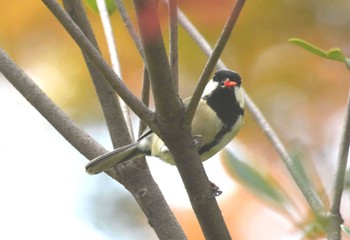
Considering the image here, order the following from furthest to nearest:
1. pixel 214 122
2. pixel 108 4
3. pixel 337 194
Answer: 1. pixel 214 122
2. pixel 108 4
3. pixel 337 194

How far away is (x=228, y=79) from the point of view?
1.71 m

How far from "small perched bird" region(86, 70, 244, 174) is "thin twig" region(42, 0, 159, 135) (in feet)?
1.85

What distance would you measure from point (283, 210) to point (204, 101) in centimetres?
103

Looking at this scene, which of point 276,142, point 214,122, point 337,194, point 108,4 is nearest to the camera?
point 337,194

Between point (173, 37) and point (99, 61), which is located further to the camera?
point (173, 37)

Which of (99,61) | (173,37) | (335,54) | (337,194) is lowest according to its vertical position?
(337,194)

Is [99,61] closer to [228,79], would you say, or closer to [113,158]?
[113,158]

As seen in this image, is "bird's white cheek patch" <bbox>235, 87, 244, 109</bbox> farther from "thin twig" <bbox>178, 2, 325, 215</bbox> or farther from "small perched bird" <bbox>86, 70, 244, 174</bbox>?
"thin twig" <bbox>178, 2, 325, 215</bbox>

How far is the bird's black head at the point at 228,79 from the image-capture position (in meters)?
1.70

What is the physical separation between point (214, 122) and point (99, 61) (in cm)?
78

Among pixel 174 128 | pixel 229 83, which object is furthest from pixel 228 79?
pixel 174 128

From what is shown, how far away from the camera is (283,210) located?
651mm

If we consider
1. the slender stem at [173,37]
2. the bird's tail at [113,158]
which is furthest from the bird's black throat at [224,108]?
the slender stem at [173,37]

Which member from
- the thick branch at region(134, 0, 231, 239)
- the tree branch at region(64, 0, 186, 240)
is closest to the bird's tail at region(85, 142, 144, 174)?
the tree branch at region(64, 0, 186, 240)
